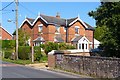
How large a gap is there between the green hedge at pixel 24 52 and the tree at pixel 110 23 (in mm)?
14032

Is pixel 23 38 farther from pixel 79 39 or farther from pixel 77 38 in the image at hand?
pixel 79 39

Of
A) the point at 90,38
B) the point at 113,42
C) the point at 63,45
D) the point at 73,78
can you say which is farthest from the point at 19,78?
the point at 90,38

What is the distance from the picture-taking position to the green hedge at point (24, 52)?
125ft

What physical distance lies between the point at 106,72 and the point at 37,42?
120 ft

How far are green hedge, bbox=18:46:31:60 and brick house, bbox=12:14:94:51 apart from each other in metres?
14.6

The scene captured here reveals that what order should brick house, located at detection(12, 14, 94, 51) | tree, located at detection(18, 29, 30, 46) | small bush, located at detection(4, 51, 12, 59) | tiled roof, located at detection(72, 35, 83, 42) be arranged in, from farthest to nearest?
tiled roof, located at detection(72, 35, 83, 42), brick house, located at detection(12, 14, 94, 51), tree, located at detection(18, 29, 30, 46), small bush, located at detection(4, 51, 12, 59)

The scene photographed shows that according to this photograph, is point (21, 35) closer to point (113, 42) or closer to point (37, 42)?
point (37, 42)

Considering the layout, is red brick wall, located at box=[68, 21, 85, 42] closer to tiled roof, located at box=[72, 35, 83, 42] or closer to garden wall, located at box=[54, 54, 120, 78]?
tiled roof, located at box=[72, 35, 83, 42]

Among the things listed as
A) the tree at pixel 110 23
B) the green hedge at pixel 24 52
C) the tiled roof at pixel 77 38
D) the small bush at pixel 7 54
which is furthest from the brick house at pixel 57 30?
the tree at pixel 110 23

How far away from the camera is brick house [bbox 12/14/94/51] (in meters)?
55.0

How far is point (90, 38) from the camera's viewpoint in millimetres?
63031

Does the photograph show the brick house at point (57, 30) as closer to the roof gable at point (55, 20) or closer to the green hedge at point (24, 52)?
the roof gable at point (55, 20)

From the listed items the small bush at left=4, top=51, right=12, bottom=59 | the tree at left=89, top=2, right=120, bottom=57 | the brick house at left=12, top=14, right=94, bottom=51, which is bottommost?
the small bush at left=4, top=51, right=12, bottom=59

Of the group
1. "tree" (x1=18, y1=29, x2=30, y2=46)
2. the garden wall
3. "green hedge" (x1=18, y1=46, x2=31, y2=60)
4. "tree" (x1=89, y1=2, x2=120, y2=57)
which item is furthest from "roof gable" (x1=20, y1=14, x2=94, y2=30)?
"tree" (x1=89, y1=2, x2=120, y2=57)
